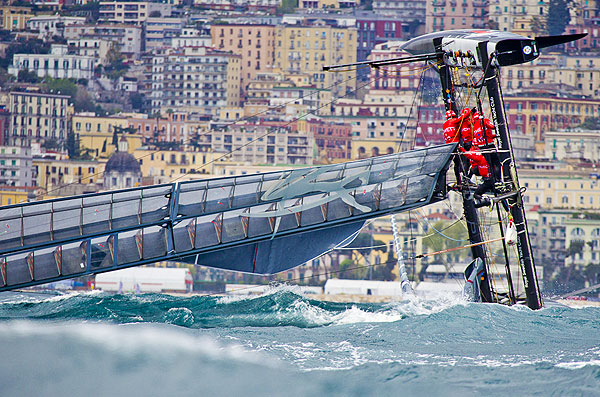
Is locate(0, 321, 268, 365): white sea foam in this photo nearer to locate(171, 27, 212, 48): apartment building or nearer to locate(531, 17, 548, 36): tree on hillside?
locate(531, 17, 548, 36): tree on hillside

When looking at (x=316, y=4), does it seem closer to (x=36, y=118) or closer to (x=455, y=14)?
(x=455, y=14)

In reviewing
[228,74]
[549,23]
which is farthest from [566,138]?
[228,74]

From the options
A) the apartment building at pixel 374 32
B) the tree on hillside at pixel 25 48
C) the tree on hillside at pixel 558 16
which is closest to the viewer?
the tree on hillside at pixel 25 48

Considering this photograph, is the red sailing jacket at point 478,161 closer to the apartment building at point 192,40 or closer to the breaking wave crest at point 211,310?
the breaking wave crest at point 211,310

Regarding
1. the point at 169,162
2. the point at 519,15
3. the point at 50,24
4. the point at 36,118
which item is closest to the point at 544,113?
the point at 519,15

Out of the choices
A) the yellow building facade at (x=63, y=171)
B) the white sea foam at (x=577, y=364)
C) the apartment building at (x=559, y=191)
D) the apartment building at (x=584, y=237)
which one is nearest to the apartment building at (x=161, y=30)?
the yellow building facade at (x=63, y=171)
